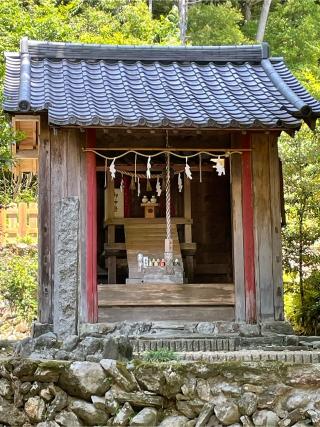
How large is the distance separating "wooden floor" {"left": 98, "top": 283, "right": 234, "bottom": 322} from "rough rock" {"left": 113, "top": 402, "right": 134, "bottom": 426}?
4.63 metres

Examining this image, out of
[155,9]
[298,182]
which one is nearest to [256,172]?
[298,182]

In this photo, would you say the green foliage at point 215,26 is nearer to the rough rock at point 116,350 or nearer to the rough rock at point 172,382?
the rough rock at point 116,350

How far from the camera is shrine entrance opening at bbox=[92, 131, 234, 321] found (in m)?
10.9

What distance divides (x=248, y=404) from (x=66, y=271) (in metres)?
4.63

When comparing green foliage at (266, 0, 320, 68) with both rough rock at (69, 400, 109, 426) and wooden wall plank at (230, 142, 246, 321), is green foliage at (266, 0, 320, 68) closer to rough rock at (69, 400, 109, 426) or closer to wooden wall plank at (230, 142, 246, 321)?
wooden wall plank at (230, 142, 246, 321)

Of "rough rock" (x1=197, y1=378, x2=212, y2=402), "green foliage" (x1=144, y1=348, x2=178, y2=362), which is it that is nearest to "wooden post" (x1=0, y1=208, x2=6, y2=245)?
"green foliage" (x1=144, y1=348, x2=178, y2=362)

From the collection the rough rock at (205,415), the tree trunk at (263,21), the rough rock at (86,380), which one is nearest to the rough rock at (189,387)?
the rough rock at (205,415)

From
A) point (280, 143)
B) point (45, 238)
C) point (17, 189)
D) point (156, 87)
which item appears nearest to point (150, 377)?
point (45, 238)

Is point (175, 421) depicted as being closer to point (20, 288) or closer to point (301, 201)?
point (301, 201)

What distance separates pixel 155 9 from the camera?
111 feet

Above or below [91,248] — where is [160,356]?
below

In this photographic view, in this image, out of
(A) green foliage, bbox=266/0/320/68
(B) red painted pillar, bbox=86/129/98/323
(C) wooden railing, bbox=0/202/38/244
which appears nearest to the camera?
(B) red painted pillar, bbox=86/129/98/323

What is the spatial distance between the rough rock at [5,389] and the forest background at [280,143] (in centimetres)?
654

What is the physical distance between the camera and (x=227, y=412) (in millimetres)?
6027
